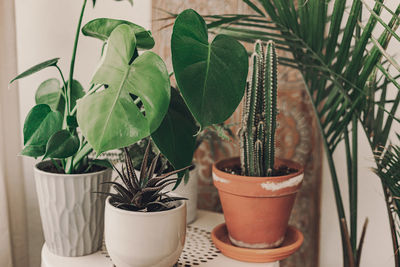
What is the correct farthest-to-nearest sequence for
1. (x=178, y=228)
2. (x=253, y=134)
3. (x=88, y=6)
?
(x=88, y=6) → (x=253, y=134) → (x=178, y=228)

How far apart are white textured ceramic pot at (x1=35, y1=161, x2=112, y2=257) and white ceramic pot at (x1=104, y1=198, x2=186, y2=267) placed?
0.38 feet

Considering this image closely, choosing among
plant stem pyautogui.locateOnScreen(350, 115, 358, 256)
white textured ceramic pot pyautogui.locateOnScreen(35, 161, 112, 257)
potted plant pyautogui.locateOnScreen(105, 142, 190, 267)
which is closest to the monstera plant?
white textured ceramic pot pyautogui.locateOnScreen(35, 161, 112, 257)

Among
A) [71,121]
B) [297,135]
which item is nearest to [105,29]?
[71,121]

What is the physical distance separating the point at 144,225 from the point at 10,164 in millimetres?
588

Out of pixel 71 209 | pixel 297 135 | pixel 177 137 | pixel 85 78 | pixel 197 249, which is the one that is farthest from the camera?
pixel 85 78

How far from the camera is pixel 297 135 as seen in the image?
1.21 metres

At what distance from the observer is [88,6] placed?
4.25ft

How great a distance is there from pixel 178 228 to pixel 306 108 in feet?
2.01

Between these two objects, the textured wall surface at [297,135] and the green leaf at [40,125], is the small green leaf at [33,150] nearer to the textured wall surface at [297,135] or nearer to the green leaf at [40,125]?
the green leaf at [40,125]

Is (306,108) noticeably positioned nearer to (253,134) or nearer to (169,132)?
(253,134)

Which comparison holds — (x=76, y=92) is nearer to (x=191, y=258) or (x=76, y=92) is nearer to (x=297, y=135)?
(x=191, y=258)

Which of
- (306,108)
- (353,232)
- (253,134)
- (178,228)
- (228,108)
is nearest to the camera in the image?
(228,108)

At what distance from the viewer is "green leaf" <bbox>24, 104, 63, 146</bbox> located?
817 millimetres

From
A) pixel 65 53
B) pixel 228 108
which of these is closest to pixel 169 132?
pixel 228 108
